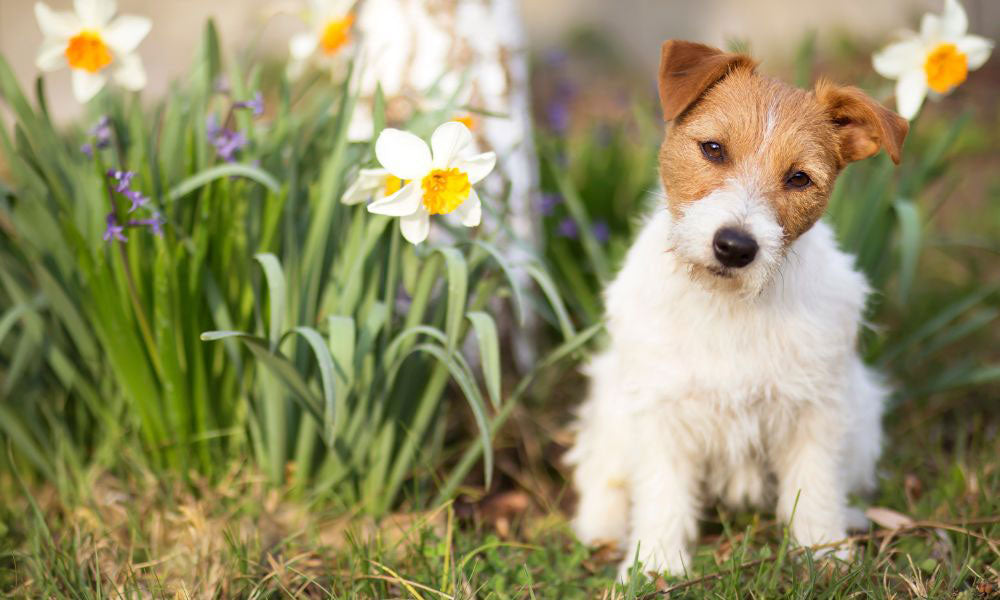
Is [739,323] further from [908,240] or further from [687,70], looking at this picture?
[908,240]

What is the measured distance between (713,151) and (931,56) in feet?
3.35

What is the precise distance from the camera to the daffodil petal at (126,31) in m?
2.38

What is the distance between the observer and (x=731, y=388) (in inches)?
87.0

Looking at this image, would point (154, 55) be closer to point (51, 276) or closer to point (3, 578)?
point (51, 276)

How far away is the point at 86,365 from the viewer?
2740 mm

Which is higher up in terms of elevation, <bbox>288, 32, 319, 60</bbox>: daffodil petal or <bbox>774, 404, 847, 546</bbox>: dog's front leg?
<bbox>288, 32, 319, 60</bbox>: daffodil petal

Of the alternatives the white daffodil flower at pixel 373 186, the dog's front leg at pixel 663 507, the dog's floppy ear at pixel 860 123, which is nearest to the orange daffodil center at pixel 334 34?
the white daffodil flower at pixel 373 186

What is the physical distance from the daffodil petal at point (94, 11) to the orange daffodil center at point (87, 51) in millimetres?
27

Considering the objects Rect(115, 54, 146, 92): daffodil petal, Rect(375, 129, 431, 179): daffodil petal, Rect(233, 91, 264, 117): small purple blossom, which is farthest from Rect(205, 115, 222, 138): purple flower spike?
Rect(375, 129, 431, 179): daffodil petal

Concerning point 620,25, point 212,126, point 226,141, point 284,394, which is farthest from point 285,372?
point 620,25

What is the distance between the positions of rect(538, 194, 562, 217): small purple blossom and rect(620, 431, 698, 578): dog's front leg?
52.3 inches

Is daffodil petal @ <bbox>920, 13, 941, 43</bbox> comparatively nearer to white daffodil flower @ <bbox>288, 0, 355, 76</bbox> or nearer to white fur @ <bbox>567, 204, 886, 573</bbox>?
white fur @ <bbox>567, 204, 886, 573</bbox>

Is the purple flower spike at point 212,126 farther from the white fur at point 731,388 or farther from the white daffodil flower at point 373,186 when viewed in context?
the white fur at point 731,388

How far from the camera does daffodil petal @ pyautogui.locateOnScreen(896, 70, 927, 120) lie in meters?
2.58
